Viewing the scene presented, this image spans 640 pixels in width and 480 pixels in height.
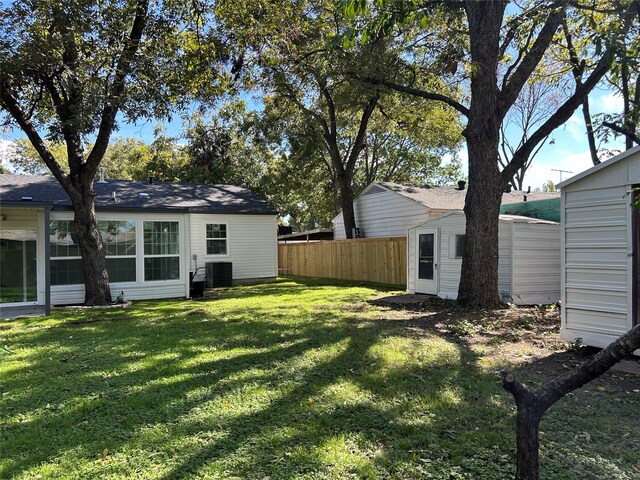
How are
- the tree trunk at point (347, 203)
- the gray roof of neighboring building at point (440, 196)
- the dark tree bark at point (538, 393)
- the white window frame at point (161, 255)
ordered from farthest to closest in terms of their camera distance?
1. the tree trunk at point (347, 203)
2. the gray roof of neighboring building at point (440, 196)
3. the white window frame at point (161, 255)
4. the dark tree bark at point (538, 393)

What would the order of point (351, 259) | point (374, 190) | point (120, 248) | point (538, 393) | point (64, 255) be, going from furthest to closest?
point (374, 190) < point (351, 259) < point (120, 248) < point (64, 255) < point (538, 393)

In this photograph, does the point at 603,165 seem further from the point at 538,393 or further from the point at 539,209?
the point at 539,209

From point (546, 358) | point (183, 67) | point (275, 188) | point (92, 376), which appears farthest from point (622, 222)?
point (275, 188)

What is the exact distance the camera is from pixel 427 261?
12.4 meters

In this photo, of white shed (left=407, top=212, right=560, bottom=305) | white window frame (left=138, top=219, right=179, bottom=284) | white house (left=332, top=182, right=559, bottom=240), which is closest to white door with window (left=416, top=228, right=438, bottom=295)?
white shed (left=407, top=212, right=560, bottom=305)

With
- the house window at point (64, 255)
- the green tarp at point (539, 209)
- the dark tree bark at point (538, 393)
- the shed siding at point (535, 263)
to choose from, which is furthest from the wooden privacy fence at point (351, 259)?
the dark tree bark at point (538, 393)

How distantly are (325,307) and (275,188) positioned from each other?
62.1 feet

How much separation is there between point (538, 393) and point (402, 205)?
50.8ft

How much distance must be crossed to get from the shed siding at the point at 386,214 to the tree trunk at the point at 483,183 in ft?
21.6

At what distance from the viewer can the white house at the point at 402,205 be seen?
16.4 metres

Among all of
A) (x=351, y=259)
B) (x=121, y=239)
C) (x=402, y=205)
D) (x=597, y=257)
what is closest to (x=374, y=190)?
(x=402, y=205)

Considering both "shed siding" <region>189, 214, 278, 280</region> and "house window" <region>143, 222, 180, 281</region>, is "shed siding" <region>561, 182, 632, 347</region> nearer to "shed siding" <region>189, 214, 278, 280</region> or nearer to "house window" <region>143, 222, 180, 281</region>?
"house window" <region>143, 222, 180, 281</region>

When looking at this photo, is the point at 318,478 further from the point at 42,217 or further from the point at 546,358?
the point at 42,217

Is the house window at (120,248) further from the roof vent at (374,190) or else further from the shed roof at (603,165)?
the roof vent at (374,190)
